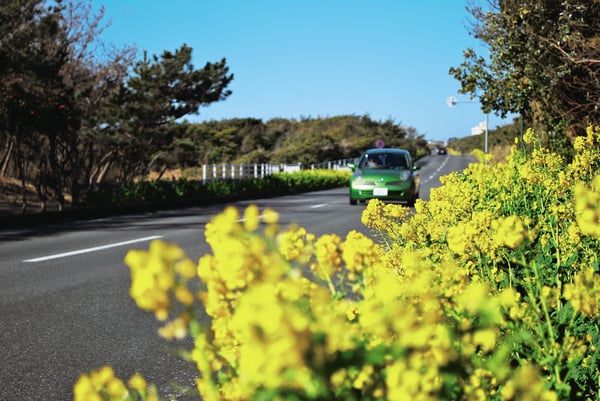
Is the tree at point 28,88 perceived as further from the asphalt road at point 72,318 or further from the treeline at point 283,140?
the treeline at point 283,140

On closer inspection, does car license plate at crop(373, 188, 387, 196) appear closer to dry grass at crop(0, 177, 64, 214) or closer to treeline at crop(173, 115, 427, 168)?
dry grass at crop(0, 177, 64, 214)

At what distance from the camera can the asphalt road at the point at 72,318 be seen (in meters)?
4.15

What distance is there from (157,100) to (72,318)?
22352 mm

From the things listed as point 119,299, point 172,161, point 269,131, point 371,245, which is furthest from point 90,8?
point 269,131

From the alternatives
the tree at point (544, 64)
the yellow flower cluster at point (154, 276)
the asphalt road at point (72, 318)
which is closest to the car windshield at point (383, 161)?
the tree at point (544, 64)

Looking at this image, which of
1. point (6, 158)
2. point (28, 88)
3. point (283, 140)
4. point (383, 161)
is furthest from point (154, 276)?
point (283, 140)

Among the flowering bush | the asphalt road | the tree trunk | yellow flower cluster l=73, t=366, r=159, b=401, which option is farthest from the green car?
yellow flower cluster l=73, t=366, r=159, b=401

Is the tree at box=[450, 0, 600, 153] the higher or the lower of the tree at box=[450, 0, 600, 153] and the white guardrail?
the higher

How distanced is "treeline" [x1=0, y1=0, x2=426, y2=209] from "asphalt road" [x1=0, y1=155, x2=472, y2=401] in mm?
4445

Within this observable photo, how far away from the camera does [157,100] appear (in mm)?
27000

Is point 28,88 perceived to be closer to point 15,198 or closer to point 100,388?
point 15,198

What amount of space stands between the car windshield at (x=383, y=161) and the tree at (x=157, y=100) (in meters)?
9.70

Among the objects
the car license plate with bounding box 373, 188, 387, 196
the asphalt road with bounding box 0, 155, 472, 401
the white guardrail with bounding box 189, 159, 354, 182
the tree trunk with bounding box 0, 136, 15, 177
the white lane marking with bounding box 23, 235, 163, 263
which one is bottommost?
the asphalt road with bounding box 0, 155, 472, 401

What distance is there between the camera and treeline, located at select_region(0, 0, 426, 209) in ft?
50.1
